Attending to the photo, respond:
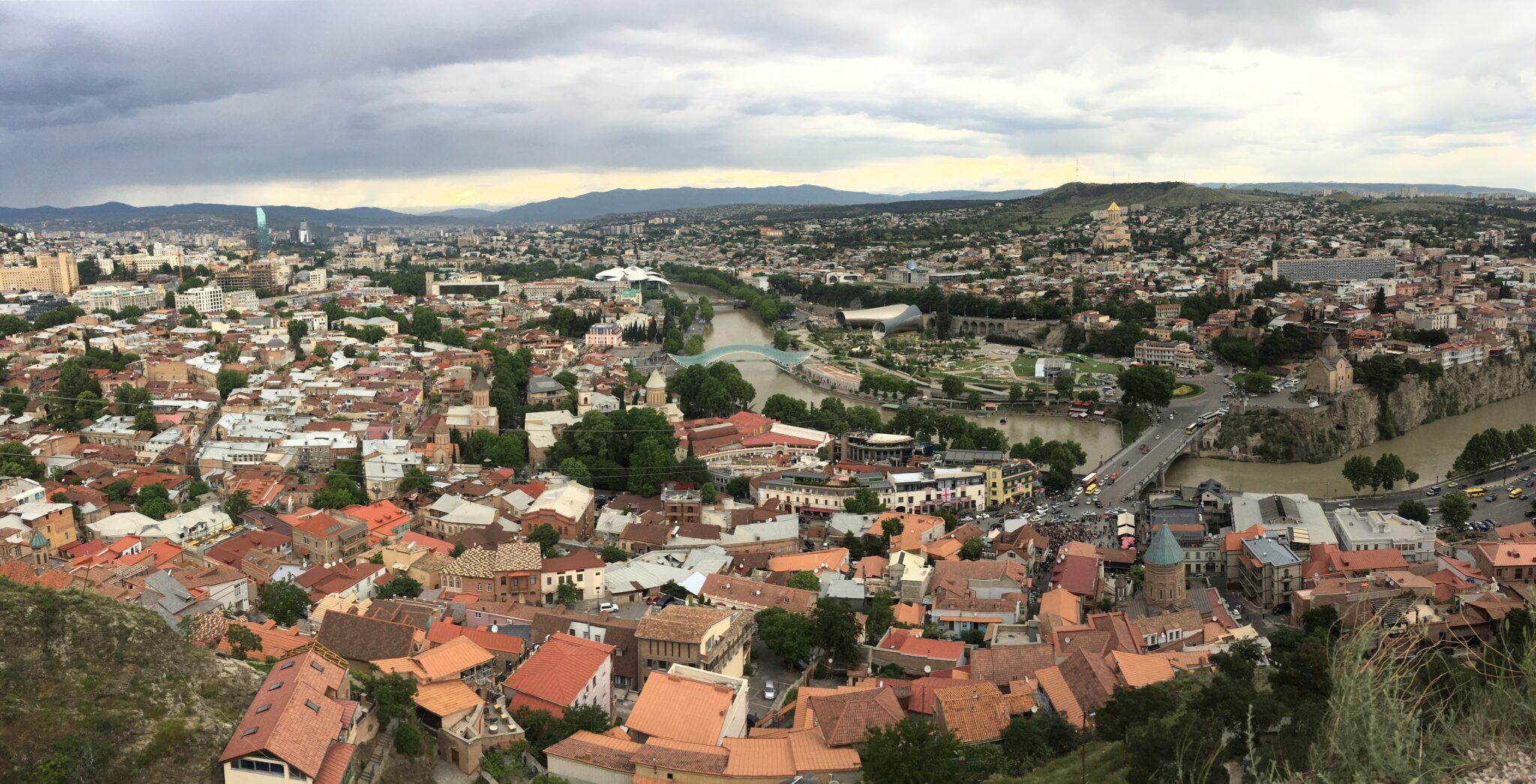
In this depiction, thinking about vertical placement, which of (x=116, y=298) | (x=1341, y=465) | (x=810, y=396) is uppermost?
(x=116, y=298)

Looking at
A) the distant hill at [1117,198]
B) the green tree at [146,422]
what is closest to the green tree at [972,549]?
the green tree at [146,422]

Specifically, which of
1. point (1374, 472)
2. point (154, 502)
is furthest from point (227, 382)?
point (1374, 472)

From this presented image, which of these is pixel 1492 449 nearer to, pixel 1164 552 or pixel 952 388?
pixel 1164 552

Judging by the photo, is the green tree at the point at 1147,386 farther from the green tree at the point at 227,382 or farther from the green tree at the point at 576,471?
the green tree at the point at 227,382

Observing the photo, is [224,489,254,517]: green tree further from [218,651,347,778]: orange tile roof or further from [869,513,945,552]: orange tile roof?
[218,651,347,778]: orange tile roof

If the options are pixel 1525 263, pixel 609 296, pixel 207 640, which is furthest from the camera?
pixel 609 296

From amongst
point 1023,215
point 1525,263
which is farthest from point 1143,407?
point 1023,215

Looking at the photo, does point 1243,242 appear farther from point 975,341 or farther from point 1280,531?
point 1280,531
